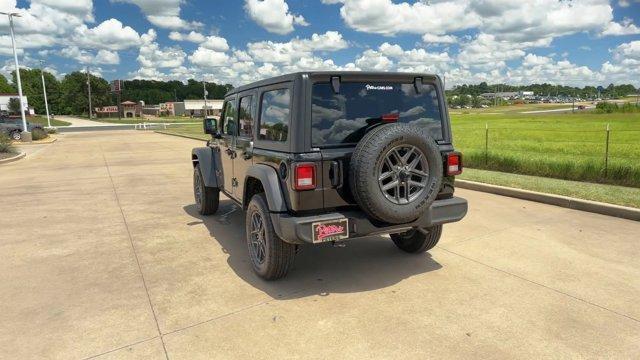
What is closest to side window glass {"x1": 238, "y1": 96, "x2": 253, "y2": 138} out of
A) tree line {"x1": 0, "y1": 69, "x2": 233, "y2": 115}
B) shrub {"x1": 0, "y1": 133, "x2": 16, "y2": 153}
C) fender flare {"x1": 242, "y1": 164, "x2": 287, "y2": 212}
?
fender flare {"x1": 242, "y1": 164, "x2": 287, "y2": 212}

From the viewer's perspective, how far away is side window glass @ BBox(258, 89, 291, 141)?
3.98m

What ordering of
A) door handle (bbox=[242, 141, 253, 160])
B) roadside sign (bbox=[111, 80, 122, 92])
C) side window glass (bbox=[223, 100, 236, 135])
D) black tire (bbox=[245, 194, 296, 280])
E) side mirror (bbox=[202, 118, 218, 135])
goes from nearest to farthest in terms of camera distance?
1. black tire (bbox=[245, 194, 296, 280])
2. door handle (bbox=[242, 141, 253, 160])
3. side window glass (bbox=[223, 100, 236, 135])
4. side mirror (bbox=[202, 118, 218, 135])
5. roadside sign (bbox=[111, 80, 122, 92])

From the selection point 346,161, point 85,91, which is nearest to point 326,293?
point 346,161

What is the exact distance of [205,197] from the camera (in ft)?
22.6

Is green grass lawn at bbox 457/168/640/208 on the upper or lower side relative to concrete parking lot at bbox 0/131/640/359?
upper

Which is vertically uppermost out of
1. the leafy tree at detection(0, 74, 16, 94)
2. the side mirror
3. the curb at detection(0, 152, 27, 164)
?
the leafy tree at detection(0, 74, 16, 94)

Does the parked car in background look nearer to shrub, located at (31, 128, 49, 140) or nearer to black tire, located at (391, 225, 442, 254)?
shrub, located at (31, 128, 49, 140)

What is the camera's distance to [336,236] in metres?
3.76

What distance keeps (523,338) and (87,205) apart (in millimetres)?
7563

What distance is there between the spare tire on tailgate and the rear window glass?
0.92 ft

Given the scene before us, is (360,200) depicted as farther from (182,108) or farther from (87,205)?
(182,108)

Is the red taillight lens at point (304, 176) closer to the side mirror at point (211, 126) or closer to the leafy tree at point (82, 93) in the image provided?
the side mirror at point (211, 126)

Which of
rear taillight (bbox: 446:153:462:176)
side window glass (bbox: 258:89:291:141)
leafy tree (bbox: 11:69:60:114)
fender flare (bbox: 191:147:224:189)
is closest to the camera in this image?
side window glass (bbox: 258:89:291:141)

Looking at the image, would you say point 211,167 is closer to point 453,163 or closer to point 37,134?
point 453,163
